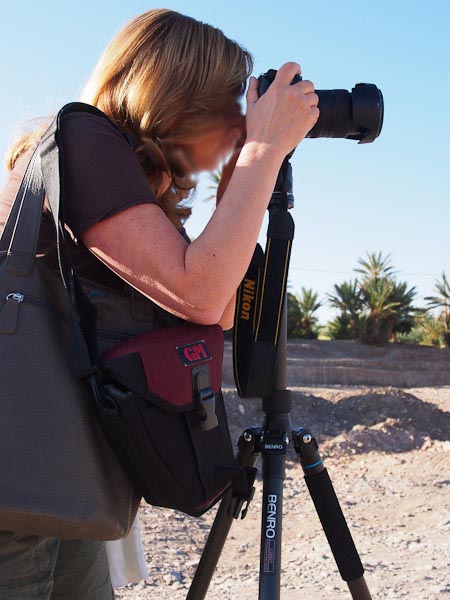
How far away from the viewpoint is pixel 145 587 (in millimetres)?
3240

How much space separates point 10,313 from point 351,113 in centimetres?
86

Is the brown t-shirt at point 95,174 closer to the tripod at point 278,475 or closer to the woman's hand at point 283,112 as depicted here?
the woman's hand at point 283,112

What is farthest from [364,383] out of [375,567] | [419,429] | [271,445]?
[271,445]

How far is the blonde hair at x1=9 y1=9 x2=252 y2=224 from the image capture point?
4.31ft

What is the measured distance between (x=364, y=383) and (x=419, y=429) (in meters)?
9.78

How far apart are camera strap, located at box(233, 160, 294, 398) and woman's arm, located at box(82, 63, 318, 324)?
0.97ft

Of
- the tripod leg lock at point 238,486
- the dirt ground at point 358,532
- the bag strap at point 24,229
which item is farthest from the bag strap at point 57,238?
the dirt ground at point 358,532

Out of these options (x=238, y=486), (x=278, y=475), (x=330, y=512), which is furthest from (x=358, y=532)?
(x=238, y=486)

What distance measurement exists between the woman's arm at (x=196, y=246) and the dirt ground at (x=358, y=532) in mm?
2211

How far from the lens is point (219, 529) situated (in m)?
1.69

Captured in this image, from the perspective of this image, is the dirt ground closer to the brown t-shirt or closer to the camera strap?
the camera strap

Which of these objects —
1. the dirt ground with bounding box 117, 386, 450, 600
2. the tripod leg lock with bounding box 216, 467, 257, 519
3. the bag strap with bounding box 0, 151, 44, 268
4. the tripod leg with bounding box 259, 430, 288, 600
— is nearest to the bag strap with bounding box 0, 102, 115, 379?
the bag strap with bounding box 0, 151, 44, 268

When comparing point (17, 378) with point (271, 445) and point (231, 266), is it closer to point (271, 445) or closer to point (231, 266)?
point (231, 266)

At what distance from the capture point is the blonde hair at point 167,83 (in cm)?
131
